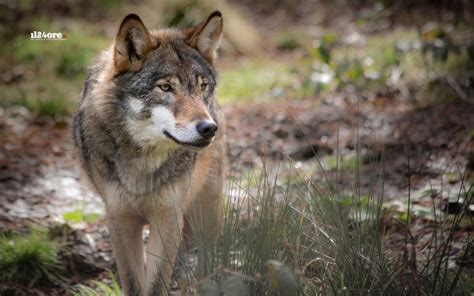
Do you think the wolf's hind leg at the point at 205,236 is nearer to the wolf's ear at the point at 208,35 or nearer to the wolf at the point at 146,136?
the wolf at the point at 146,136

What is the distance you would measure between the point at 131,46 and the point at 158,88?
43 centimetres

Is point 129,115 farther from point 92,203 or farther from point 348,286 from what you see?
point 92,203

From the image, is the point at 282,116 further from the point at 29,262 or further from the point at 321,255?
the point at 321,255

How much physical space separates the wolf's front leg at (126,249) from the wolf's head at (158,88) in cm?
65

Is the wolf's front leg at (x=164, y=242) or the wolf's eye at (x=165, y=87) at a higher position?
the wolf's eye at (x=165, y=87)

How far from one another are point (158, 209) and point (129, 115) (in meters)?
0.74

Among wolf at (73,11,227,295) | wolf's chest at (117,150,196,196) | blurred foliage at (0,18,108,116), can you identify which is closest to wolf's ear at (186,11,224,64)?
wolf at (73,11,227,295)

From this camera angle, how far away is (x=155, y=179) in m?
4.55

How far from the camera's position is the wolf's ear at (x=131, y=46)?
14.4ft

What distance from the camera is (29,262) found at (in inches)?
197

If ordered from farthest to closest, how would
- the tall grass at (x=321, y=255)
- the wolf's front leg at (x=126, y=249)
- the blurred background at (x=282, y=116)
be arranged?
the blurred background at (x=282, y=116), the wolf's front leg at (x=126, y=249), the tall grass at (x=321, y=255)

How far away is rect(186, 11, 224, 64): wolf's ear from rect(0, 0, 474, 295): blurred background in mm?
1030

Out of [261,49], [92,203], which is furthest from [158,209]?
[261,49]

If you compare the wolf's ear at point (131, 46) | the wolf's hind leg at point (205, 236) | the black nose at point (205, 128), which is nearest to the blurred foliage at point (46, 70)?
the wolf's ear at point (131, 46)
